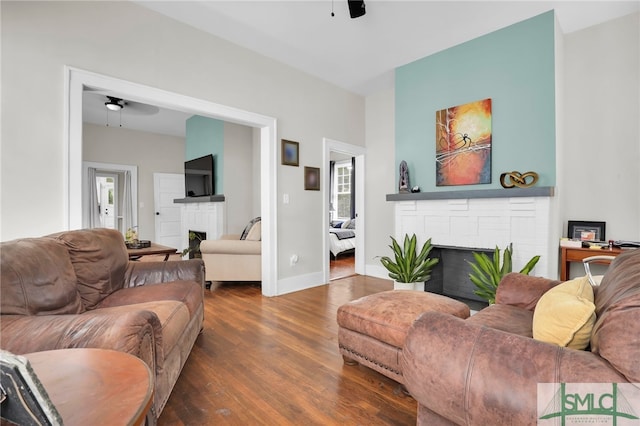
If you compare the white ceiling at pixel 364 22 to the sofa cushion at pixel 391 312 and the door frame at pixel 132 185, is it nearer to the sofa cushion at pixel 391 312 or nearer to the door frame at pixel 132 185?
the sofa cushion at pixel 391 312

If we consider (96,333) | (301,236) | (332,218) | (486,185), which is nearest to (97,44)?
(96,333)

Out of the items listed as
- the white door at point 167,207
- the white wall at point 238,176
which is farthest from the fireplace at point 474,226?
the white door at point 167,207

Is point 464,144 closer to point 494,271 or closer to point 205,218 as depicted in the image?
point 494,271

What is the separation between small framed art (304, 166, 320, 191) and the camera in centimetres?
408

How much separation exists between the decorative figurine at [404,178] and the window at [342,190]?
171 inches

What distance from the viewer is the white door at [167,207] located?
23.1 ft

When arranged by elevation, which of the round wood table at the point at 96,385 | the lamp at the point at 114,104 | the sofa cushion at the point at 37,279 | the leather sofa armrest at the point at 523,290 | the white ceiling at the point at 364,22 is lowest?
the leather sofa armrest at the point at 523,290

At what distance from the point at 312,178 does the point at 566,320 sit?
3349 millimetres

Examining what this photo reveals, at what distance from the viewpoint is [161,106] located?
2863mm

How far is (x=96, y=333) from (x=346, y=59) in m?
3.70

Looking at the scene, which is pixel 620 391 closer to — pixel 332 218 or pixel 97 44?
pixel 97 44

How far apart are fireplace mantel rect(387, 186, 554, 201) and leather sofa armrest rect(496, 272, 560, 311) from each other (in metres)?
1.23

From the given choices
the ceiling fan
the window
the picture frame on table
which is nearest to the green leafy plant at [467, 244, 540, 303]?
the picture frame on table

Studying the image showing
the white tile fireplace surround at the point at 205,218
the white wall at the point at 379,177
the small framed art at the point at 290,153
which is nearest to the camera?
the small framed art at the point at 290,153
